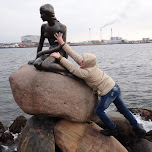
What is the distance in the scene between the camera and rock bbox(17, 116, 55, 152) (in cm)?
534

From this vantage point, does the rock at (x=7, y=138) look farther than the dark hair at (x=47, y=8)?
Yes

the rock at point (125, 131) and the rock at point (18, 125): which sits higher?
the rock at point (125, 131)

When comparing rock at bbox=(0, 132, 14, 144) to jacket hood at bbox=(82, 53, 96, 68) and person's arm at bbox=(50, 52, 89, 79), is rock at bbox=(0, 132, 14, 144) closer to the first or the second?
person's arm at bbox=(50, 52, 89, 79)

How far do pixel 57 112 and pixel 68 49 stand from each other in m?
1.58

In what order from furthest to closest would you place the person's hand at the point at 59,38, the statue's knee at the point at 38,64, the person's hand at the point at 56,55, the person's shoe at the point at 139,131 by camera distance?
the person's shoe at the point at 139,131 → the person's hand at the point at 59,38 → the statue's knee at the point at 38,64 → the person's hand at the point at 56,55

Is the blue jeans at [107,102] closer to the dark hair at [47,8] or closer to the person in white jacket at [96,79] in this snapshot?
the person in white jacket at [96,79]

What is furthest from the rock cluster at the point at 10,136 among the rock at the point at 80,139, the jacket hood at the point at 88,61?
the jacket hood at the point at 88,61

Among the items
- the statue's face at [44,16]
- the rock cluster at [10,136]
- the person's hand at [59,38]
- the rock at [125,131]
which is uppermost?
the statue's face at [44,16]

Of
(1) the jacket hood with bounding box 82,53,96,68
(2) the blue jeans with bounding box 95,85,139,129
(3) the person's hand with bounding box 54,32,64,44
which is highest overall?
(3) the person's hand with bounding box 54,32,64,44

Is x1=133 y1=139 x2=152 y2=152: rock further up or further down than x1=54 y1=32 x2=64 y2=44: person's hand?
further down

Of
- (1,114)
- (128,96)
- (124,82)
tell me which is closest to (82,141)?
(1,114)

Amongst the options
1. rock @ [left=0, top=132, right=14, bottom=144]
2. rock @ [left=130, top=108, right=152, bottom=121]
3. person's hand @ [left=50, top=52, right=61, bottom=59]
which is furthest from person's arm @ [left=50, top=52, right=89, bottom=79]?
rock @ [left=130, top=108, right=152, bottom=121]

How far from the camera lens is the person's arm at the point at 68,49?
215 inches

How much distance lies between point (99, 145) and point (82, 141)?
0.44 m
